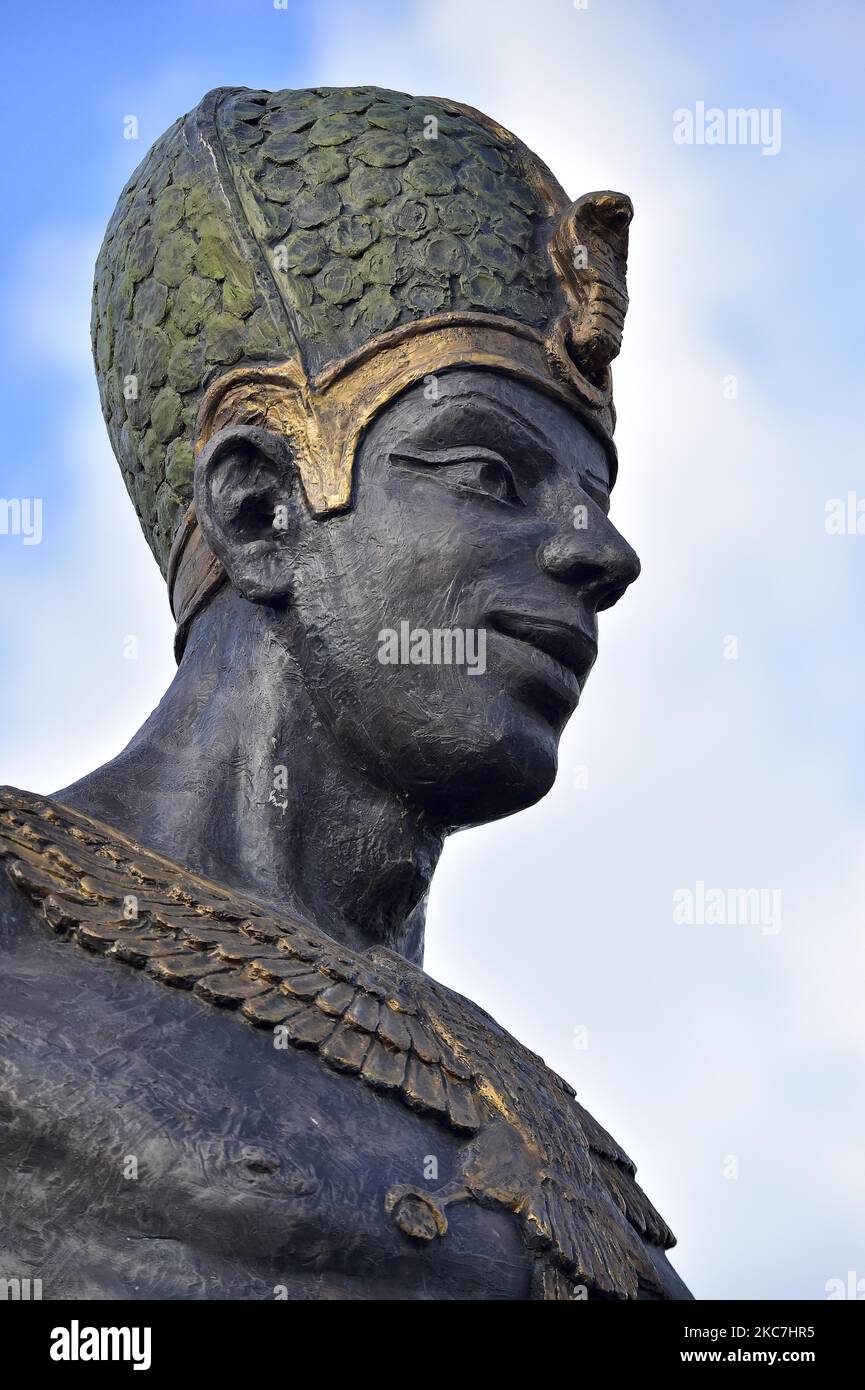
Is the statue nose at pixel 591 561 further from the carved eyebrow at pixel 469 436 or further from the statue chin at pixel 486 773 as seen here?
the statue chin at pixel 486 773

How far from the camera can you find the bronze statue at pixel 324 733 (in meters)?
6.43

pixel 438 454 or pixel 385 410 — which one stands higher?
pixel 385 410

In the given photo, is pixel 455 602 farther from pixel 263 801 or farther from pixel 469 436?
pixel 263 801

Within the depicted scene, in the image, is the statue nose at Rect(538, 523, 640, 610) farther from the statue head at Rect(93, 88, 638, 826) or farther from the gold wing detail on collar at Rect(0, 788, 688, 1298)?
the gold wing detail on collar at Rect(0, 788, 688, 1298)

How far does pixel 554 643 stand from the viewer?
Answer: 25.7 ft

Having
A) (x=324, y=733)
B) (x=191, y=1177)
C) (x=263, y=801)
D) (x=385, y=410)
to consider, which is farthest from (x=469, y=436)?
(x=191, y=1177)

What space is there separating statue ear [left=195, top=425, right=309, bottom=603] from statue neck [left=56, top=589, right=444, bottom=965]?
0.17 metres

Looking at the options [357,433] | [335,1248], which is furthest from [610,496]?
[335,1248]

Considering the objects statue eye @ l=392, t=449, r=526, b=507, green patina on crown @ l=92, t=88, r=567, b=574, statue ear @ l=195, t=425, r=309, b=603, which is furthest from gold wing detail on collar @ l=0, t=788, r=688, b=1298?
green patina on crown @ l=92, t=88, r=567, b=574

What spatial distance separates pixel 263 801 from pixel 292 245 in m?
2.01

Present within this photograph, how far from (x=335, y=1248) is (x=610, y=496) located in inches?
132

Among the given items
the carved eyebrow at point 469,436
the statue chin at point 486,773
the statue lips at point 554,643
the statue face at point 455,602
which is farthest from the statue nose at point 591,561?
the statue chin at point 486,773
